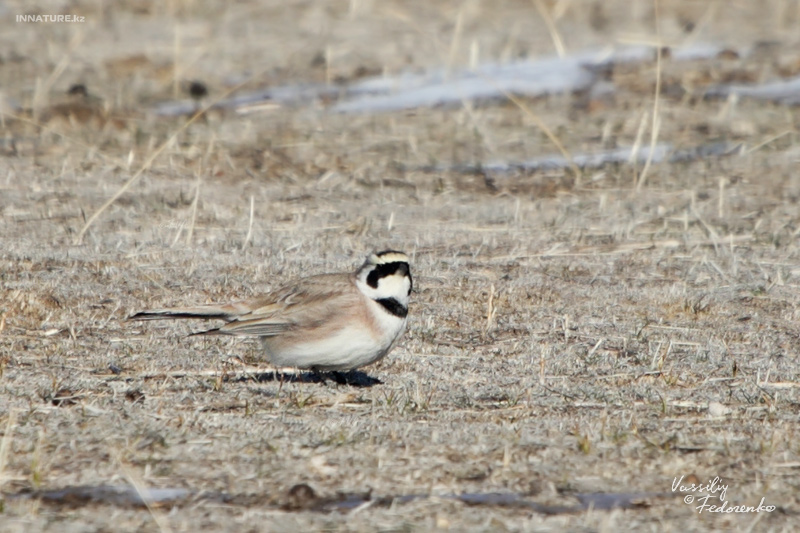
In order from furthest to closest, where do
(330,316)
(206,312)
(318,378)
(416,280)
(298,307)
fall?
(416,280)
(318,378)
(206,312)
(298,307)
(330,316)

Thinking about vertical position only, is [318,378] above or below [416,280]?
below

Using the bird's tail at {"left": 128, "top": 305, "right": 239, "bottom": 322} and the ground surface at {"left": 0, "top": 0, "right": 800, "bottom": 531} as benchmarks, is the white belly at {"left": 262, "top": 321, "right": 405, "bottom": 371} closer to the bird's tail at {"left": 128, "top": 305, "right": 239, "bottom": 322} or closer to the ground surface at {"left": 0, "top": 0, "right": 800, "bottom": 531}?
the ground surface at {"left": 0, "top": 0, "right": 800, "bottom": 531}

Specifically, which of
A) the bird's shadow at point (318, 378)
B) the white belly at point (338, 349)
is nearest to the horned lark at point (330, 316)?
the white belly at point (338, 349)

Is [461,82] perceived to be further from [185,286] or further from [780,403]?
[780,403]

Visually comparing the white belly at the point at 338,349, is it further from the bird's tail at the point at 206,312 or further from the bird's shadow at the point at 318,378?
the bird's tail at the point at 206,312

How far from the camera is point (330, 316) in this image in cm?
646

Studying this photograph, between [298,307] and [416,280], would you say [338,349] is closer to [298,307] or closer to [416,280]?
[298,307]

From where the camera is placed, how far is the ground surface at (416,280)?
16.2 ft

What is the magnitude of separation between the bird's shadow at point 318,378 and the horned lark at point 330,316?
113mm

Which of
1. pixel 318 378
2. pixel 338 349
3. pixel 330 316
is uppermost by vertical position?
pixel 330 316

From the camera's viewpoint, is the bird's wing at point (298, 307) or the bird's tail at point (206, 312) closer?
the bird's wing at point (298, 307)

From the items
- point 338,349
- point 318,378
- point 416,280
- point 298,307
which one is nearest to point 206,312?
point 298,307

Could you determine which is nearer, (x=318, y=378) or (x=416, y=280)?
(x=318, y=378)

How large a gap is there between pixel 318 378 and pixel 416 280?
5.37 ft
